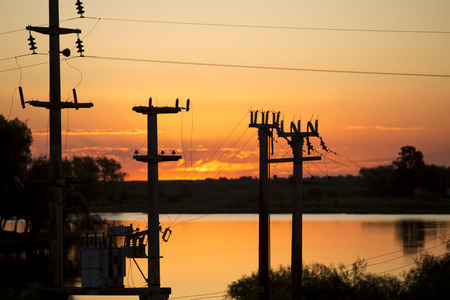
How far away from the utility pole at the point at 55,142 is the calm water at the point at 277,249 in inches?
1374

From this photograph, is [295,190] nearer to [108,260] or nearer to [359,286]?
[108,260]

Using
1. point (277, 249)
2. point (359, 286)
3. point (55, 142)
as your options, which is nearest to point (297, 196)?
point (55, 142)

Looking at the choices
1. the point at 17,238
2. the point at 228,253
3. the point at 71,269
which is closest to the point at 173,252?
the point at 228,253

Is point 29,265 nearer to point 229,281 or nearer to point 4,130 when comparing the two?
point 4,130

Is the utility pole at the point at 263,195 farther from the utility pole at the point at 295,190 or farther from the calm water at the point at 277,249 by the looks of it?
the calm water at the point at 277,249

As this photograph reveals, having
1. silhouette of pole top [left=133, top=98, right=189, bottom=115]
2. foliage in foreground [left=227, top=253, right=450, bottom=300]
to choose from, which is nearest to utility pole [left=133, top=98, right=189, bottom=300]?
silhouette of pole top [left=133, top=98, right=189, bottom=115]

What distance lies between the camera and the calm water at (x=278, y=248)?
83.3 metres

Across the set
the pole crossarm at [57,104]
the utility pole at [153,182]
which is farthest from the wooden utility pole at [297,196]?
the pole crossarm at [57,104]

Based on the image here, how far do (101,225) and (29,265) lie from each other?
53.0m

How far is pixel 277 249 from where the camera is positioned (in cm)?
11125

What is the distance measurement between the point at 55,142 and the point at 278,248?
79.3 m

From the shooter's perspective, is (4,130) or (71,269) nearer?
(71,269)

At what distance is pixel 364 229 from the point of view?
150 meters

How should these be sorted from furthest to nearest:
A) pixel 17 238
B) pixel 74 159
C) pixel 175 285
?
1. pixel 74 159
2. pixel 17 238
3. pixel 175 285
